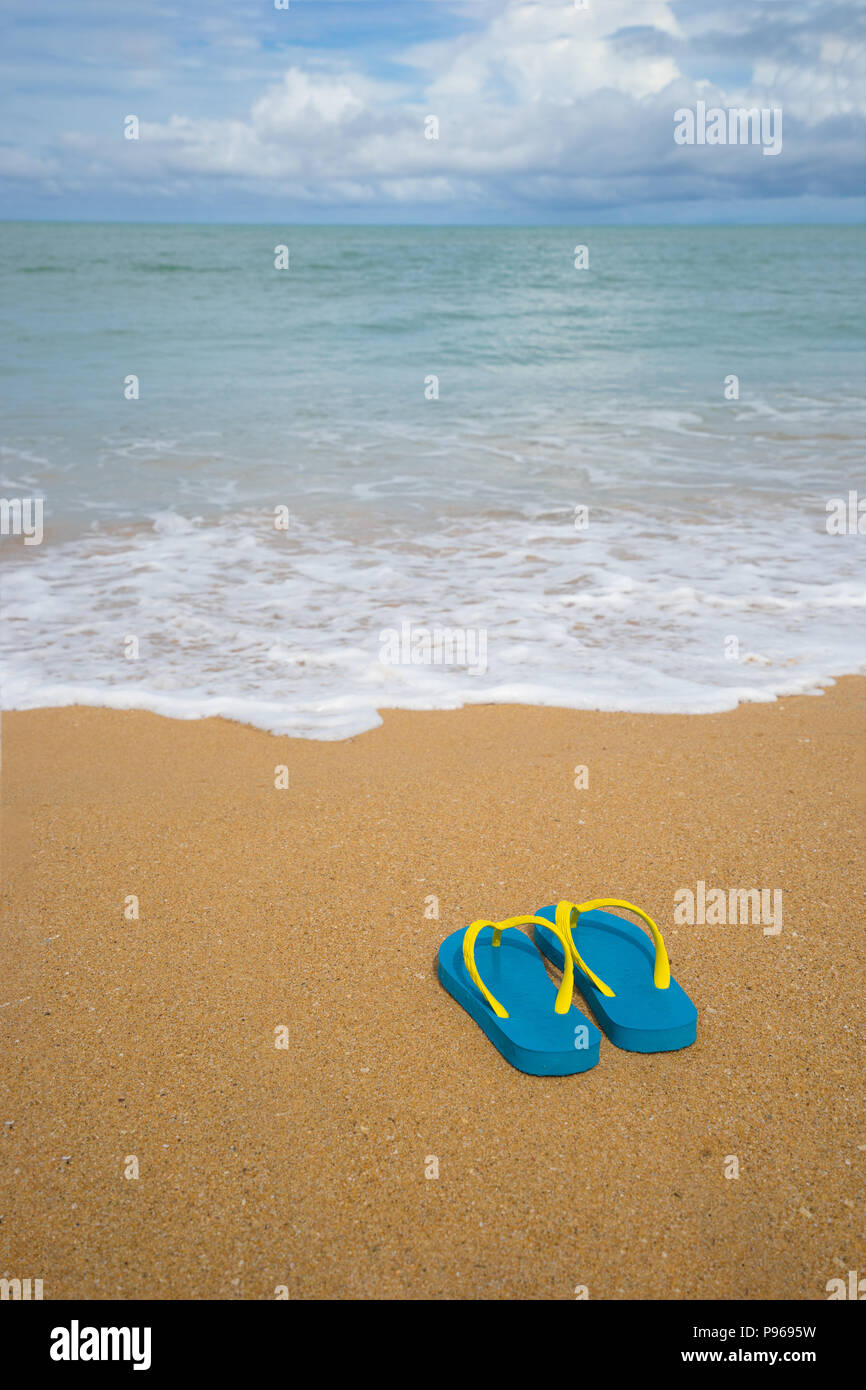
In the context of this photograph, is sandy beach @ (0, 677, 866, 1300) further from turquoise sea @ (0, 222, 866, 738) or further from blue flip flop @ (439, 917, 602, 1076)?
turquoise sea @ (0, 222, 866, 738)

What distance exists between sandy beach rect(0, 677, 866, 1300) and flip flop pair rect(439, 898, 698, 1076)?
59 millimetres

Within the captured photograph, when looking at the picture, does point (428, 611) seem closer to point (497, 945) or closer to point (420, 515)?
point (420, 515)

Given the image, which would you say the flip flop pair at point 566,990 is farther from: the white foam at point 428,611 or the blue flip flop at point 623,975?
the white foam at point 428,611

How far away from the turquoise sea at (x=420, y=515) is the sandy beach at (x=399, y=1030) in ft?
1.92

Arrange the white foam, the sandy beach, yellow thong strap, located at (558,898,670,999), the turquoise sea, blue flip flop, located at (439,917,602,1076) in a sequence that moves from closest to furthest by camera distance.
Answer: the sandy beach → blue flip flop, located at (439,917,602,1076) → yellow thong strap, located at (558,898,670,999) → the white foam → the turquoise sea

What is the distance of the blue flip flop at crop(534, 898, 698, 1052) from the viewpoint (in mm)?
2064

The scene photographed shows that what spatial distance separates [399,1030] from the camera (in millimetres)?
2143

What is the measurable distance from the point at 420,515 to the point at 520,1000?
188 inches

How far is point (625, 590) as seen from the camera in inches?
195

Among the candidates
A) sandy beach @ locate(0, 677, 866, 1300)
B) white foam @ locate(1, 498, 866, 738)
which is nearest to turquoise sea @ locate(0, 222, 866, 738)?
white foam @ locate(1, 498, 866, 738)

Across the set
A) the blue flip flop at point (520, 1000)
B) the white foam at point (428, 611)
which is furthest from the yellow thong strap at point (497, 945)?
the white foam at point (428, 611)

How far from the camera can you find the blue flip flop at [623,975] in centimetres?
206

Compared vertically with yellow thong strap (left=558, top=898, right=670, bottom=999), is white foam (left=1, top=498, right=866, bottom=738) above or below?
above
